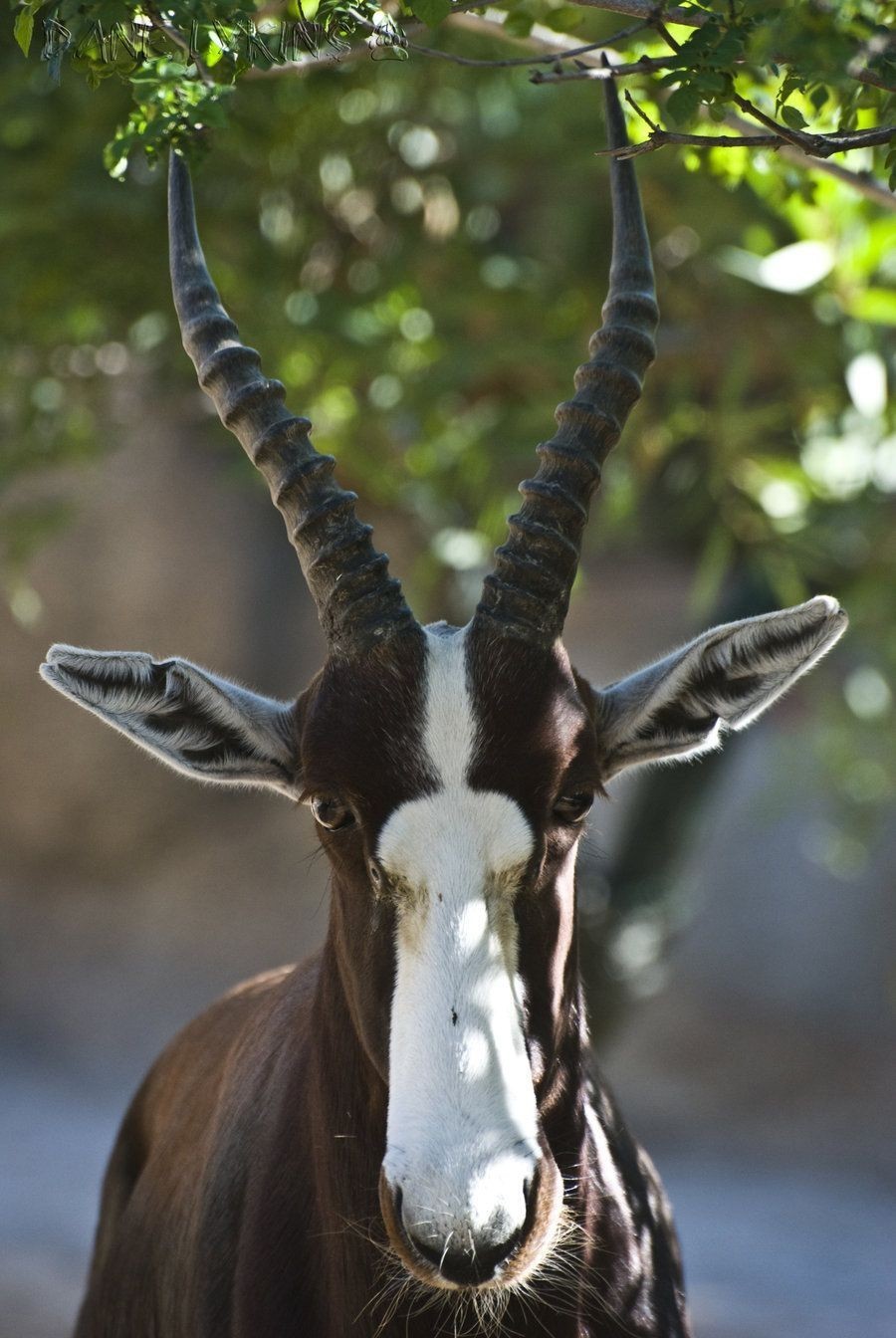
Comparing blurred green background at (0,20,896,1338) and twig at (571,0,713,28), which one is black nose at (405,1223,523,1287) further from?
blurred green background at (0,20,896,1338)

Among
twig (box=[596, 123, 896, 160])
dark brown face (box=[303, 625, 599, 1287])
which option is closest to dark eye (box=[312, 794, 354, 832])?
dark brown face (box=[303, 625, 599, 1287])

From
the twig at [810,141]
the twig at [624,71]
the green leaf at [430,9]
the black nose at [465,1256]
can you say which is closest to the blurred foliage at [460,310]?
the twig at [624,71]

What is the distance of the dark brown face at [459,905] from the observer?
8.93 ft

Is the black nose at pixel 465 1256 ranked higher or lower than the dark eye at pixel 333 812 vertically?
lower

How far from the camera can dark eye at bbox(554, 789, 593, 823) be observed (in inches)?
128

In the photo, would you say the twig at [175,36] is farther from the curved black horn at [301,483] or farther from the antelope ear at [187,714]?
the antelope ear at [187,714]

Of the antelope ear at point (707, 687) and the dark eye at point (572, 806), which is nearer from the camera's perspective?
the dark eye at point (572, 806)

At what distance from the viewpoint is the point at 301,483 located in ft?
11.4

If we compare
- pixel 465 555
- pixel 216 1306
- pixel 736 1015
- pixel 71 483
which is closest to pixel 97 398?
pixel 465 555

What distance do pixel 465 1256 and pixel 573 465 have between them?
5.64 ft

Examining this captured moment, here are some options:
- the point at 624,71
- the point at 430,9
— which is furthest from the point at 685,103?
the point at 430,9

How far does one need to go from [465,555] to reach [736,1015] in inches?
266

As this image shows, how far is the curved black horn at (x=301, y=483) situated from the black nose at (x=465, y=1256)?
1244 mm

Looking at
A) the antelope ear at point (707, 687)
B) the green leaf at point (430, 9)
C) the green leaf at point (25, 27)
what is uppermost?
the green leaf at point (430, 9)
